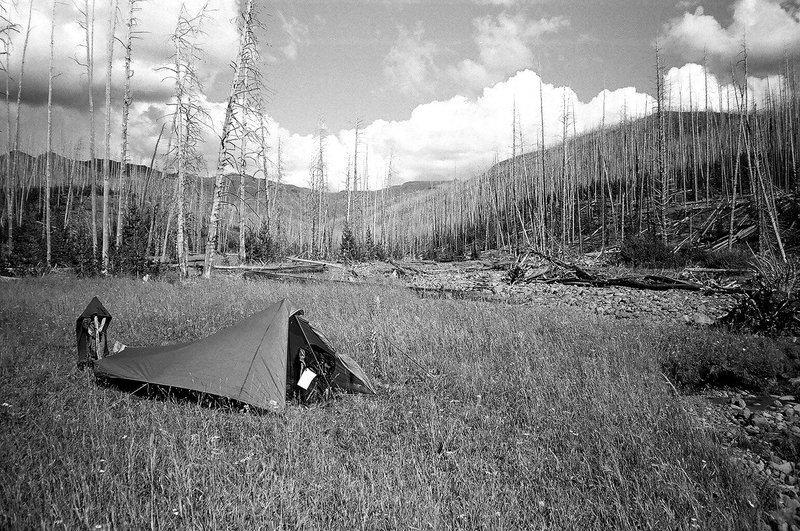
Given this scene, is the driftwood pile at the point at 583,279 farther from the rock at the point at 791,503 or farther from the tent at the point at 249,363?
Answer: the tent at the point at 249,363

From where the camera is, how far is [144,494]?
8.38 ft

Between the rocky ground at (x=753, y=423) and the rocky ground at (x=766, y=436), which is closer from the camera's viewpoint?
the rocky ground at (x=766, y=436)

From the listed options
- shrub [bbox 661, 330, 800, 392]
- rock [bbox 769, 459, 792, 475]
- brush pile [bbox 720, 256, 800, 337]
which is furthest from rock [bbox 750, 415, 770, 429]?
brush pile [bbox 720, 256, 800, 337]

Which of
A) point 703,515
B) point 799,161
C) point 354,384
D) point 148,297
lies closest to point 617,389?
point 703,515

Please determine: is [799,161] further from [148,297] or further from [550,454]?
[148,297]

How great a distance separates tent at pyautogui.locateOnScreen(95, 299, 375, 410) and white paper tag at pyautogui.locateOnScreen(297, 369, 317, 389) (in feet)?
0.55

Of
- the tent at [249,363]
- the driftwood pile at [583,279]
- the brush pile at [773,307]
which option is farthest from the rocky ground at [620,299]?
the tent at [249,363]

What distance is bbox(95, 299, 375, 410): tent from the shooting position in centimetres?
402

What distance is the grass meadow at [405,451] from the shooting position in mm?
2311

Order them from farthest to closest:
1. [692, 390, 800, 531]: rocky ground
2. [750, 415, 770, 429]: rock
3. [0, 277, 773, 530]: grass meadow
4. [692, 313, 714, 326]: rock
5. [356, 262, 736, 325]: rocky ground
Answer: [356, 262, 736, 325]: rocky ground → [692, 313, 714, 326]: rock → [750, 415, 770, 429]: rock → [692, 390, 800, 531]: rocky ground → [0, 277, 773, 530]: grass meadow

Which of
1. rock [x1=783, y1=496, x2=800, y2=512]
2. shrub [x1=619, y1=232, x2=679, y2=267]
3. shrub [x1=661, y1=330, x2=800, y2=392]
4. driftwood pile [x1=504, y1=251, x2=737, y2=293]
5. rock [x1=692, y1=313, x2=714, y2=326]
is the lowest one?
rock [x1=783, y1=496, x2=800, y2=512]

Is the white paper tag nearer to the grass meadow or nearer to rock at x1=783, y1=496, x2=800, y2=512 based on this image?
the grass meadow

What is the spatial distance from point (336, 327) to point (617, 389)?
456 centimetres

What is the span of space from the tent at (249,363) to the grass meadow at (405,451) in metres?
0.24
